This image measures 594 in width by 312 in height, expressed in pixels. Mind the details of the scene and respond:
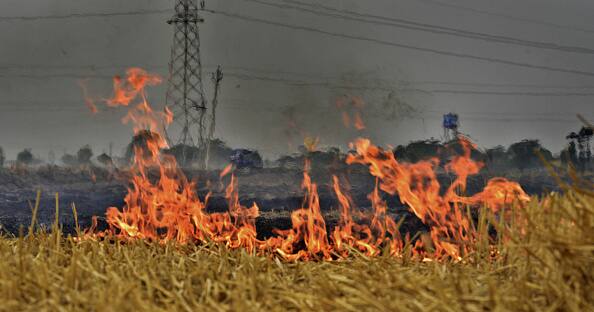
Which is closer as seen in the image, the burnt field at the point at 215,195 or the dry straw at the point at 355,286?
the dry straw at the point at 355,286

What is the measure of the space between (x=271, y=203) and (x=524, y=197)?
1281 inches

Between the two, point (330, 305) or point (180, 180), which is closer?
point (330, 305)

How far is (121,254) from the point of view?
21.2 ft

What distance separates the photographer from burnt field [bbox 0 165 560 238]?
2861 cm

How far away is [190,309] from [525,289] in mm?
2599

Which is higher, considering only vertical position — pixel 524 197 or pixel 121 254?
pixel 524 197

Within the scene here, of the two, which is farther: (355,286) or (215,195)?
(215,195)

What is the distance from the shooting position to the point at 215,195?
1823 inches

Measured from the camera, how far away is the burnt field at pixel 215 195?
93.9 feet

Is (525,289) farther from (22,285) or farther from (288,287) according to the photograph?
(22,285)

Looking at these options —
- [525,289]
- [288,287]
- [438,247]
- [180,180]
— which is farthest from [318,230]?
[525,289]

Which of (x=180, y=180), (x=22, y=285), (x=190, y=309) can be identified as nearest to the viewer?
(x=190, y=309)

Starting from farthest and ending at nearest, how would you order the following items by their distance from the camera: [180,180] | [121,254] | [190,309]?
[180,180] → [121,254] → [190,309]

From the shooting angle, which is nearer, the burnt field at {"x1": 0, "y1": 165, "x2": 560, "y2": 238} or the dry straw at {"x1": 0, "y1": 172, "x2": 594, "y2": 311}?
the dry straw at {"x1": 0, "y1": 172, "x2": 594, "y2": 311}
